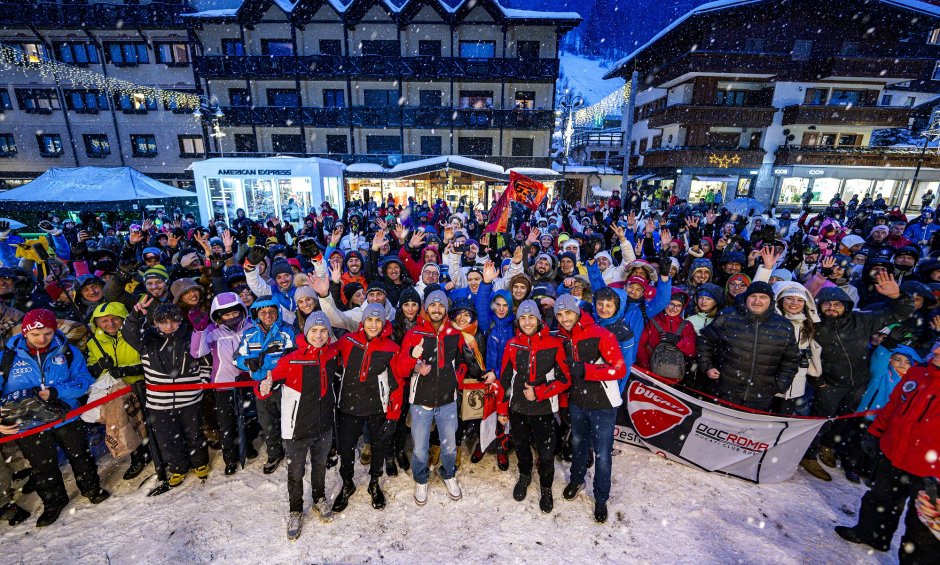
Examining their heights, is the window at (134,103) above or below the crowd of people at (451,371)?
above

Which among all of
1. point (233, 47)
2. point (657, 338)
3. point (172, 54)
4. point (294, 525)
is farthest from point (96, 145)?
point (657, 338)

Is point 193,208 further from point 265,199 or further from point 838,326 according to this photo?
point 838,326

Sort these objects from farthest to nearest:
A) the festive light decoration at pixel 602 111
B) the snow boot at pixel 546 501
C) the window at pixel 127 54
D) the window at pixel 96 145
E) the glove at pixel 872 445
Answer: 1. the festive light decoration at pixel 602 111
2. the window at pixel 96 145
3. the window at pixel 127 54
4. the snow boot at pixel 546 501
5. the glove at pixel 872 445

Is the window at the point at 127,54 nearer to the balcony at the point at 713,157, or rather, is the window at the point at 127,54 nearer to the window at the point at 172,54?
the window at the point at 172,54

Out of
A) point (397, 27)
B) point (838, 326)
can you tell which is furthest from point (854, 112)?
point (838, 326)

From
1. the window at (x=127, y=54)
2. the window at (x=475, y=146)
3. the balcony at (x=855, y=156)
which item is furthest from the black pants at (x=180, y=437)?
the balcony at (x=855, y=156)

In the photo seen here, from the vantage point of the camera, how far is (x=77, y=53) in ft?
84.5

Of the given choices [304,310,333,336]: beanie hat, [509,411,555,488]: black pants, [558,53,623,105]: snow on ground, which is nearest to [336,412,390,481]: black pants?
[304,310,333,336]: beanie hat

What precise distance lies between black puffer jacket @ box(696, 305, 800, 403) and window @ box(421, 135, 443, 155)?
78.5 ft

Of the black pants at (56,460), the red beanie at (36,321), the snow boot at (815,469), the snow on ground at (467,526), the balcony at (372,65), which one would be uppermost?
the balcony at (372,65)

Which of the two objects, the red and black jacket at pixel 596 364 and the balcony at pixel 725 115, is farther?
the balcony at pixel 725 115

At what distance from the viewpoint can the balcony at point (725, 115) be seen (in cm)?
2627

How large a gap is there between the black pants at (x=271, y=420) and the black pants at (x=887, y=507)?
541cm

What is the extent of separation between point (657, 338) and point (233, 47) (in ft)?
102
